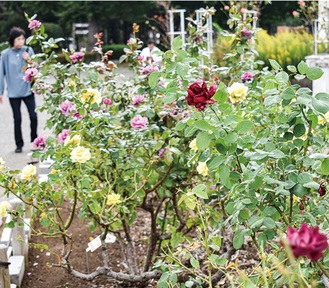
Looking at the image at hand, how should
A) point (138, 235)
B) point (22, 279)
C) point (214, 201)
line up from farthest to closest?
point (138, 235) → point (22, 279) → point (214, 201)

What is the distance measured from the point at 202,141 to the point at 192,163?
1417 mm

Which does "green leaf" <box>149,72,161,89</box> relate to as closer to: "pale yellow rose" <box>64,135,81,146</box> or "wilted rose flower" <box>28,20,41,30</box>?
"pale yellow rose" <box>64,135,81,146</box>

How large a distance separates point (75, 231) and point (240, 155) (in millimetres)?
2983

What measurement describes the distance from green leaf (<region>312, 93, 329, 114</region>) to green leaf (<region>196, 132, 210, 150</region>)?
379 millimetres

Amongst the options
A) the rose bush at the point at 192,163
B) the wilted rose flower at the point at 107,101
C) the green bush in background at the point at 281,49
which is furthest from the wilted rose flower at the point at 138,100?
the green bush in background at the point at 281,49

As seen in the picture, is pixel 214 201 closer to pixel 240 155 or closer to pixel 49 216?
pixel 49 216

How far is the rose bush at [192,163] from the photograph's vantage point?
2510mm

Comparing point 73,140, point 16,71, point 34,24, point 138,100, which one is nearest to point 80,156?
point 73,140

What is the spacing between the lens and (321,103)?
2.40 m

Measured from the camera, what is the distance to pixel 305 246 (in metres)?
1.30

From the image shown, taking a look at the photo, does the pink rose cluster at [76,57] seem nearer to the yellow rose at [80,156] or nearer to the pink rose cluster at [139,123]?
the pink rose cluster at [139,123]

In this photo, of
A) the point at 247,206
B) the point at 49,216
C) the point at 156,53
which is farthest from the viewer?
the point at 49,216

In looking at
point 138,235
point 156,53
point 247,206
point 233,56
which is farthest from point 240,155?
point 138,235

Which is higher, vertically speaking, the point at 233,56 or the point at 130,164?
the point at 233,56
